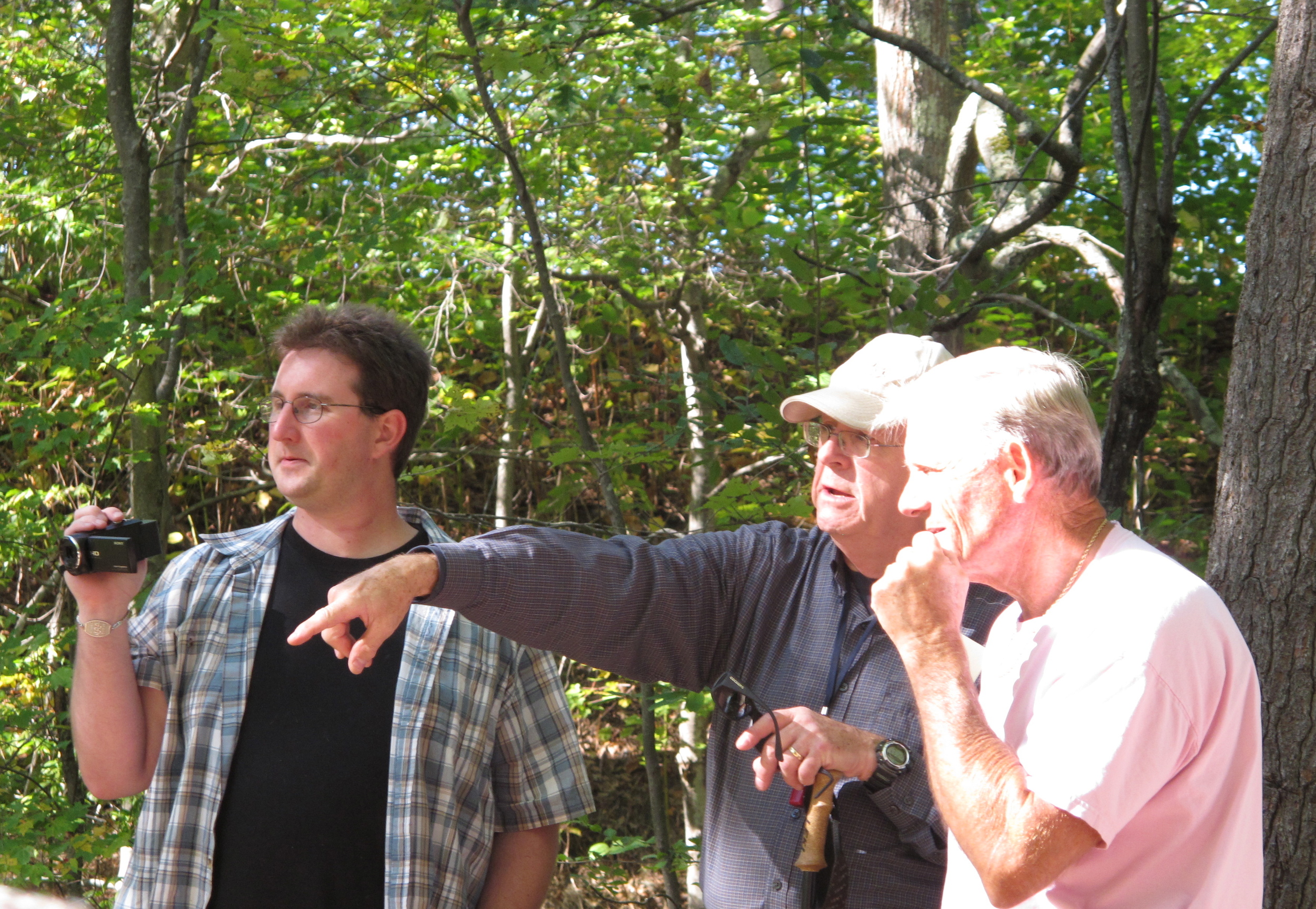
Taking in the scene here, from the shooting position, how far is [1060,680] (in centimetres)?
133

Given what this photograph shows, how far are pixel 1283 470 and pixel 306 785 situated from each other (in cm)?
201

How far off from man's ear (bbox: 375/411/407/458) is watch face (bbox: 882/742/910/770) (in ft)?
4.06

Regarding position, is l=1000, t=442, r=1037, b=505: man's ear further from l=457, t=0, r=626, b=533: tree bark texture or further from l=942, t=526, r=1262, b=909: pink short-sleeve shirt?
l=457, t=0, r=626, b=533: tree bark texture

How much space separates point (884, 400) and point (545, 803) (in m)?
1.07

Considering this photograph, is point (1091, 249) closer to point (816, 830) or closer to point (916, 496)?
point (916, 496)

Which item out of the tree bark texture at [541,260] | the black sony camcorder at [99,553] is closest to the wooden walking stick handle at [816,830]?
the black sony camcorder at [99,553]

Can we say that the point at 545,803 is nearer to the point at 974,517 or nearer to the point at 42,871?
the point at 974,517

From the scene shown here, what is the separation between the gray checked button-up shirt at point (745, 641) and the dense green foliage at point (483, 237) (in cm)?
111

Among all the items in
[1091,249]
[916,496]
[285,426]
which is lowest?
[916,496]

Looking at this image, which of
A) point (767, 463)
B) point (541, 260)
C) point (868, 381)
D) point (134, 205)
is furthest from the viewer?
point (134, 205)

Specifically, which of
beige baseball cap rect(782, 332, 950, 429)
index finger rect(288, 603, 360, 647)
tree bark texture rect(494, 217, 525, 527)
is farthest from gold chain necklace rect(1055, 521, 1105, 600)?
tree bark texture rect(494, 217, 525, 527)

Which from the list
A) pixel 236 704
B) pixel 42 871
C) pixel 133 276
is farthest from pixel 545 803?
pixel 133 276

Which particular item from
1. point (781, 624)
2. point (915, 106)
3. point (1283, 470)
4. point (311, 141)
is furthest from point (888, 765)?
point (311, 141)

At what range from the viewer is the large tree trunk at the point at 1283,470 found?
81.0 inches
